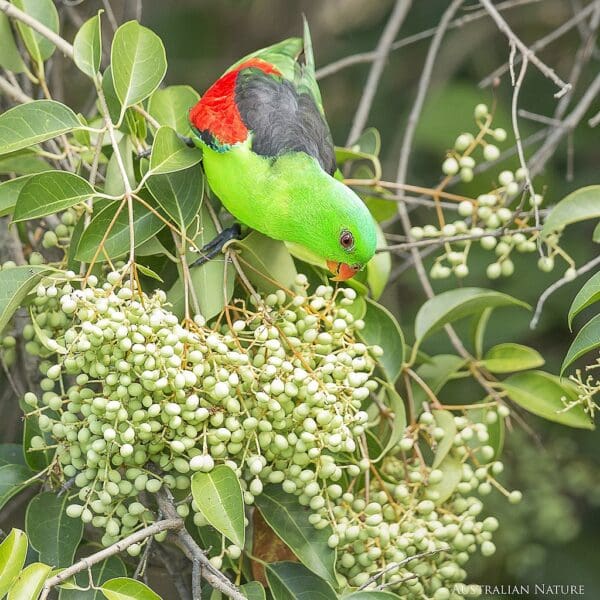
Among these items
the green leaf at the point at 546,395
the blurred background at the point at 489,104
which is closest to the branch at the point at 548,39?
the blurred background at the point at 489,104

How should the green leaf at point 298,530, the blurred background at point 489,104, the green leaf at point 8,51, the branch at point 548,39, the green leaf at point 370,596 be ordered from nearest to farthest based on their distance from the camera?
the green leaf at point 370,596 < the green leaf at point 298,530 < the green leaf at point 8,51 < the branch at point 548,39 < the blurred background at point 489,104

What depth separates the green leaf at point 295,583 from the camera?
193cm

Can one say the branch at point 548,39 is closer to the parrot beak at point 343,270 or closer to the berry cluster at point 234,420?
the parrot beak at point 343,270

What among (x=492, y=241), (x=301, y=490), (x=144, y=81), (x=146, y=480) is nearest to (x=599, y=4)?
(x=492, y=241)

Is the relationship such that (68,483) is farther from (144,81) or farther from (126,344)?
(144,81)

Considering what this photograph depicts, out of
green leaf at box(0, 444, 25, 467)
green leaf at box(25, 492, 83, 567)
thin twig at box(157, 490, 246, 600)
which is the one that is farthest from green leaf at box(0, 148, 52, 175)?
thin twig at box(157, 490, 246, 600)

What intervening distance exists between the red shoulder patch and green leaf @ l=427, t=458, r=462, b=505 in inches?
36.6

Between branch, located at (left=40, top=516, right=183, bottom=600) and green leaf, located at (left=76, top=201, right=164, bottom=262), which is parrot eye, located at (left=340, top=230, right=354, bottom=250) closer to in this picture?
green leaf, located at (left=76, top=201, right=164, bottom=262)

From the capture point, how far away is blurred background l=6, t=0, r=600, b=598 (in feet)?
11.5

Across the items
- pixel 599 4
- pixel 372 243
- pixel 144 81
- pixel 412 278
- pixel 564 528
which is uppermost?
pixel 144 81

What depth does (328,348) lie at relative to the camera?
6.37 ft

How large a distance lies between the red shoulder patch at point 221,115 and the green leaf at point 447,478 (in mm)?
929

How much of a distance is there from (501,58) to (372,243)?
279 centimetres

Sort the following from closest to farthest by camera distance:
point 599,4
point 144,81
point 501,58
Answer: point 144,81 < point 599,4 < point 501,58
